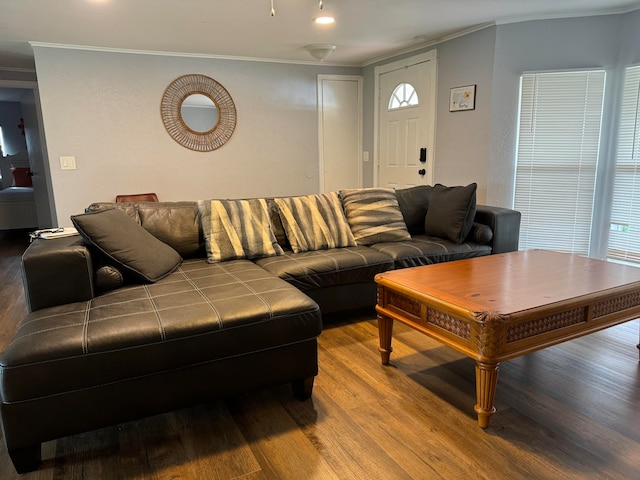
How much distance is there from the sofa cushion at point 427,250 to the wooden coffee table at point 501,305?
19.4 inches

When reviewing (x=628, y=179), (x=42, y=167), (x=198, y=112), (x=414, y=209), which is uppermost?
(x=198, y=112)

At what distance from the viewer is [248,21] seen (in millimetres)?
3498

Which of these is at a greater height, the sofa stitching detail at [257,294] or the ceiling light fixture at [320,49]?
the ceiling light fixture at [320,49]

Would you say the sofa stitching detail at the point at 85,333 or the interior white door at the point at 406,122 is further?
the interior white door at the point at 406,122

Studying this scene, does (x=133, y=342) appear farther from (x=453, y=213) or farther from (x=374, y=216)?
(x=453, y=213)

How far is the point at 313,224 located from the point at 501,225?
1.47m

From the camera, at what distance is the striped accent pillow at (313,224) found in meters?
3.04

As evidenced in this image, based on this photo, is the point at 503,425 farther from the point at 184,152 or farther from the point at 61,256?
the point at 184,152

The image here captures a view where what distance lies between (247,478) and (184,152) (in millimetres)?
3871

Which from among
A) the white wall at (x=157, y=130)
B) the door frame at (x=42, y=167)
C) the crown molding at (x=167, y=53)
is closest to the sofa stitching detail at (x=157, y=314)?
the white wall at (x=157, y=130)

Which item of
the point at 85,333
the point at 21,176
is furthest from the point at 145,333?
the point at 21,176

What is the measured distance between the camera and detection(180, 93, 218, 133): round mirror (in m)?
4.65

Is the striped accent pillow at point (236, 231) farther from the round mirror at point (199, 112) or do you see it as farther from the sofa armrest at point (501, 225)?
the round mirror at point (199, 112)

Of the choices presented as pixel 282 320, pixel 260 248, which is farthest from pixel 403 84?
pixel 282 320
